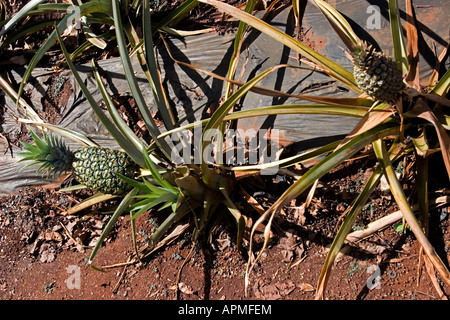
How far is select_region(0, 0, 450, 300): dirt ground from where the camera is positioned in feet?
5.59

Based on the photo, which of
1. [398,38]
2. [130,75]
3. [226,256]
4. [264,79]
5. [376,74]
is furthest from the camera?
[264,79]

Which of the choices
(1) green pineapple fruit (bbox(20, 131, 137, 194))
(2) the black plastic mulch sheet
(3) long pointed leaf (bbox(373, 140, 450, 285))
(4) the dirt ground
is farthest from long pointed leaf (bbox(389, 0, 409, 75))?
(1) green pineapple fruit (bbox(20, 131, 137, 194))

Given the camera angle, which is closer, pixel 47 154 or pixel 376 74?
pixel 376 74

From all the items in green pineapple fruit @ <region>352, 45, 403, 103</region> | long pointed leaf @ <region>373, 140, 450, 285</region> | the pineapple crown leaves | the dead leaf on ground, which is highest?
green pineapple fruit @ <region>352, 45, 403, 103</region>

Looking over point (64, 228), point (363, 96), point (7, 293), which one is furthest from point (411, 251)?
point (7, 293)

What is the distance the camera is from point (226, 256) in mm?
1949

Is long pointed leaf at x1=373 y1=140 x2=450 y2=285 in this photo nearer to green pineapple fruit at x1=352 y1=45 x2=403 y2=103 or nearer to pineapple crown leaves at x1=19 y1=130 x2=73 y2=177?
green pineapple fruit at x1=352 y1=45 x2=403 y2=103

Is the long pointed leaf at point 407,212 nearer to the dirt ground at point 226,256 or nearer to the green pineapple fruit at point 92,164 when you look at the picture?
the dirt ground at point 226,256

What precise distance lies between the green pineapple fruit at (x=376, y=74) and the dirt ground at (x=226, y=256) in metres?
0.44

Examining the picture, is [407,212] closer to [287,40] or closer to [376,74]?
[376,74]

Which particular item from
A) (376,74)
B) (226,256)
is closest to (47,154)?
(226,256)

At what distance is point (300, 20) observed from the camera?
2010 mm

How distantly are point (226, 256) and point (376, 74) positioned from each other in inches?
40.9

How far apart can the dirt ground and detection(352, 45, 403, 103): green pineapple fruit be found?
1.46 feet
